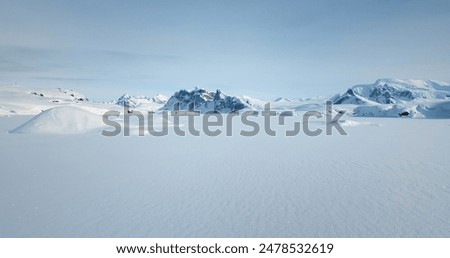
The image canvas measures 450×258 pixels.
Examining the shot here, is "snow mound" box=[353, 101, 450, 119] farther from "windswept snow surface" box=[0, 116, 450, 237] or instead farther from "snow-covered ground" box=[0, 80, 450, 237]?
"windswept snow surface" box=[0, 116, 450, 237]

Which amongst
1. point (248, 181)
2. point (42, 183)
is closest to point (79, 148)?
point (42, 183)

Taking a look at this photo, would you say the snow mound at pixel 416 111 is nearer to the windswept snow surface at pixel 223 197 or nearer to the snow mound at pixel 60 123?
the windswept snow surface at pixel 223 197

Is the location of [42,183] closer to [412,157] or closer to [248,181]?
[248,181]

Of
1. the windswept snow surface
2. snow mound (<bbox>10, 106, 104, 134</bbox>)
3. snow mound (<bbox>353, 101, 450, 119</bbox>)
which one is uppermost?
snow mound (<bbox>353, 101, 450, 119</bbox>)

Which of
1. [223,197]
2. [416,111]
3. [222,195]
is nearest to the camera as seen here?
[223,197]

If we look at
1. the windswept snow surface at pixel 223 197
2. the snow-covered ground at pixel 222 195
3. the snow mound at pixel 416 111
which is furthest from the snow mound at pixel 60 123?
the snow mound at pixel 416 111

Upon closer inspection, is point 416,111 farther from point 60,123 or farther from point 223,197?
point 223,197

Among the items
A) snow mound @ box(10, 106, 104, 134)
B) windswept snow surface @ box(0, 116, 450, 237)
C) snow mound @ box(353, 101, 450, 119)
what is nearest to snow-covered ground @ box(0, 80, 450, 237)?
windswept snow surface @ box(0, 116, 450, 237)

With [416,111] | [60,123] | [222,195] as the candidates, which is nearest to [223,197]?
[222,195]
